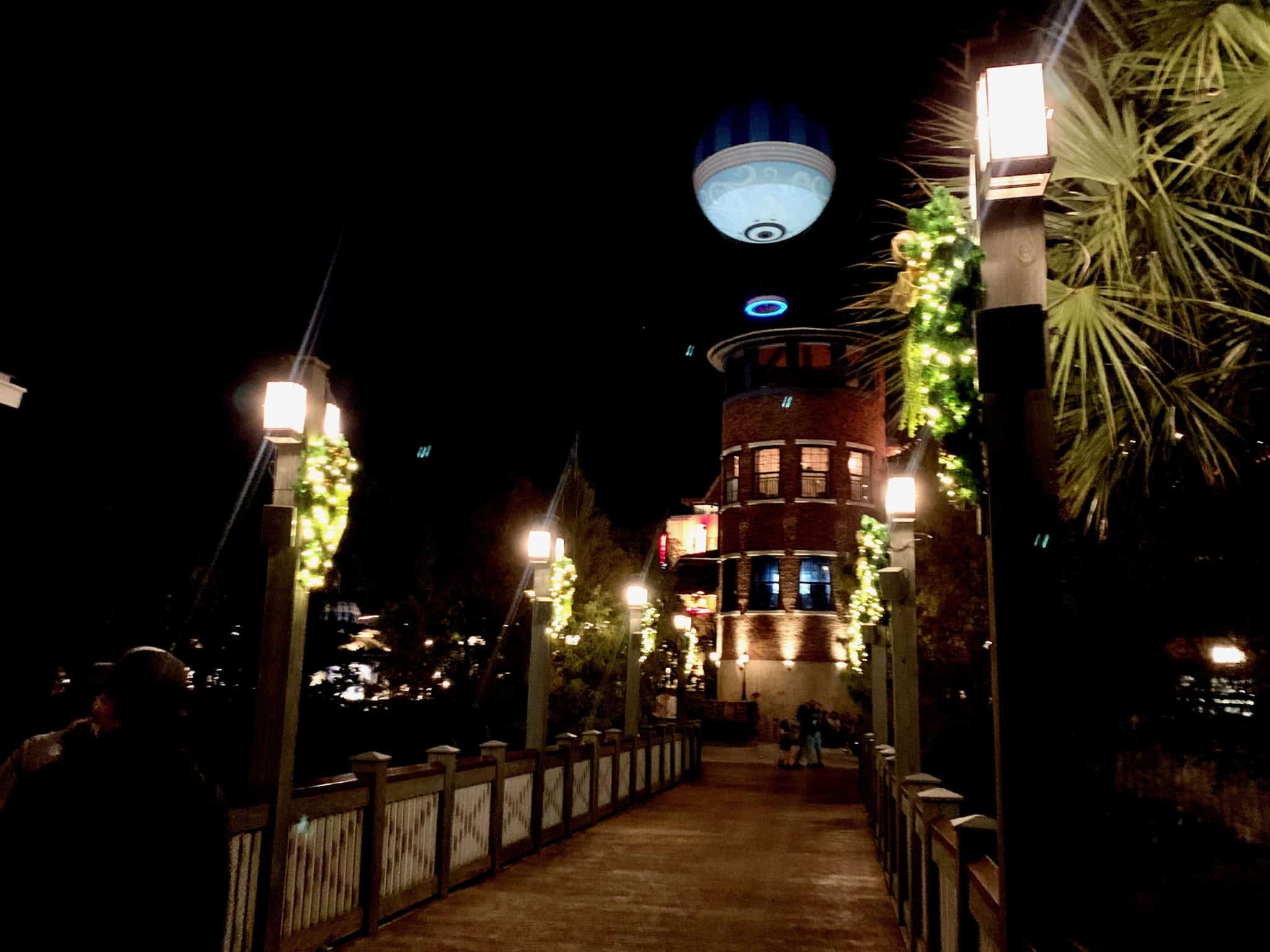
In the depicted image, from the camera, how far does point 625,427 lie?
48.8 metres

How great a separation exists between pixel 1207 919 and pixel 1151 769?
134 inches

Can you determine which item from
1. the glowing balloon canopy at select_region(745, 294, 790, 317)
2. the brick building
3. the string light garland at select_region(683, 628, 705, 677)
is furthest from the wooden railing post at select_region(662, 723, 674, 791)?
the glowing balloon canopy at select_region(745, 294, 790, 317)

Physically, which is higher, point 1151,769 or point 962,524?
point 962,524

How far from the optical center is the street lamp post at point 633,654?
17891 mm

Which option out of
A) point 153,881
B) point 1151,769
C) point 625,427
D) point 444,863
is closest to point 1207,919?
point 1151,769

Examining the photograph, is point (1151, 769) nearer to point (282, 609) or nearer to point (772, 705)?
point (282, 609)

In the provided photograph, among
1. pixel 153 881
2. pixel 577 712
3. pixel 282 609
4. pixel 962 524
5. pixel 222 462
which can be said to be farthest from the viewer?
pixel 577 712

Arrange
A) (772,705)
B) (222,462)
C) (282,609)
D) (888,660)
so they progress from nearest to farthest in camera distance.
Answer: (282,609) → (222,462) → (888,660) → (772,705)

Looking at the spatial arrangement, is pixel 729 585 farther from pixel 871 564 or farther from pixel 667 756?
pixel 871 564

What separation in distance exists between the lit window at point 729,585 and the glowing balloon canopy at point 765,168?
25231 millimetres

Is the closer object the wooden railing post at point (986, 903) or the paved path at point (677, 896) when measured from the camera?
the wooden railing post at point (986, 903)

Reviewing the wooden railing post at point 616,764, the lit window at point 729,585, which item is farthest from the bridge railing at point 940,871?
the lit window at point 729,585

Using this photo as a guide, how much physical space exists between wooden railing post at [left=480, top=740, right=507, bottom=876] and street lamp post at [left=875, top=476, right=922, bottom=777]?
13.0ft

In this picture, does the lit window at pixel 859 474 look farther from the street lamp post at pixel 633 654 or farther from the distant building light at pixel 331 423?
the distant building light at pixel 331 423
